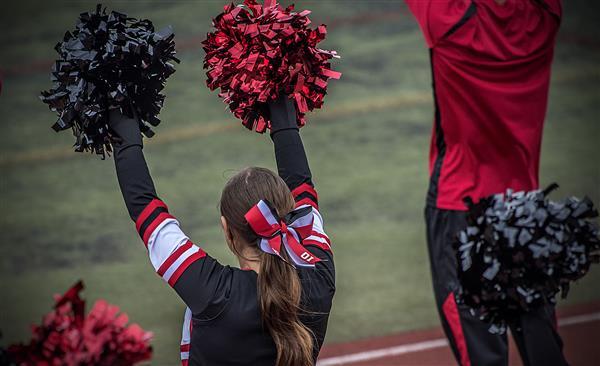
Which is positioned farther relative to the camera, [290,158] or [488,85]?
[488,85]

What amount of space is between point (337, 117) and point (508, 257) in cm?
681

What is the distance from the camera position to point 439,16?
3998 millimetres

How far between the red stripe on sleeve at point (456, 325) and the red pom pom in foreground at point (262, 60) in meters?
1.52

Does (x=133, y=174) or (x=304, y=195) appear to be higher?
(x=133, y=174)

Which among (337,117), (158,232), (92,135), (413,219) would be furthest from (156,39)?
(337,117)

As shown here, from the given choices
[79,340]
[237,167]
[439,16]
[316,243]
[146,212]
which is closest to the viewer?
[79,340]

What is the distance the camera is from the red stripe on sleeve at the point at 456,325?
4.07 meters

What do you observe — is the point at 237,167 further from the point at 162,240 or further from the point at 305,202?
the point at 162,240

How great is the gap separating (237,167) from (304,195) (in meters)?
5.63

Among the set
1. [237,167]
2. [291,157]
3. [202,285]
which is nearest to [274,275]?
[202,285]

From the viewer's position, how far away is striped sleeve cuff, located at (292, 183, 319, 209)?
2.73 metres

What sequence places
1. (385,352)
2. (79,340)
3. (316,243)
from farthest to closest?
(385,352), (316,243), (79,340)

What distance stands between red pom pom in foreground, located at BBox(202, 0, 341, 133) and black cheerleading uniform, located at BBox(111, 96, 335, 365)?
0.33m

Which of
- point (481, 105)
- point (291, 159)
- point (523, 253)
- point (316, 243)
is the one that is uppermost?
point (481, 105)
